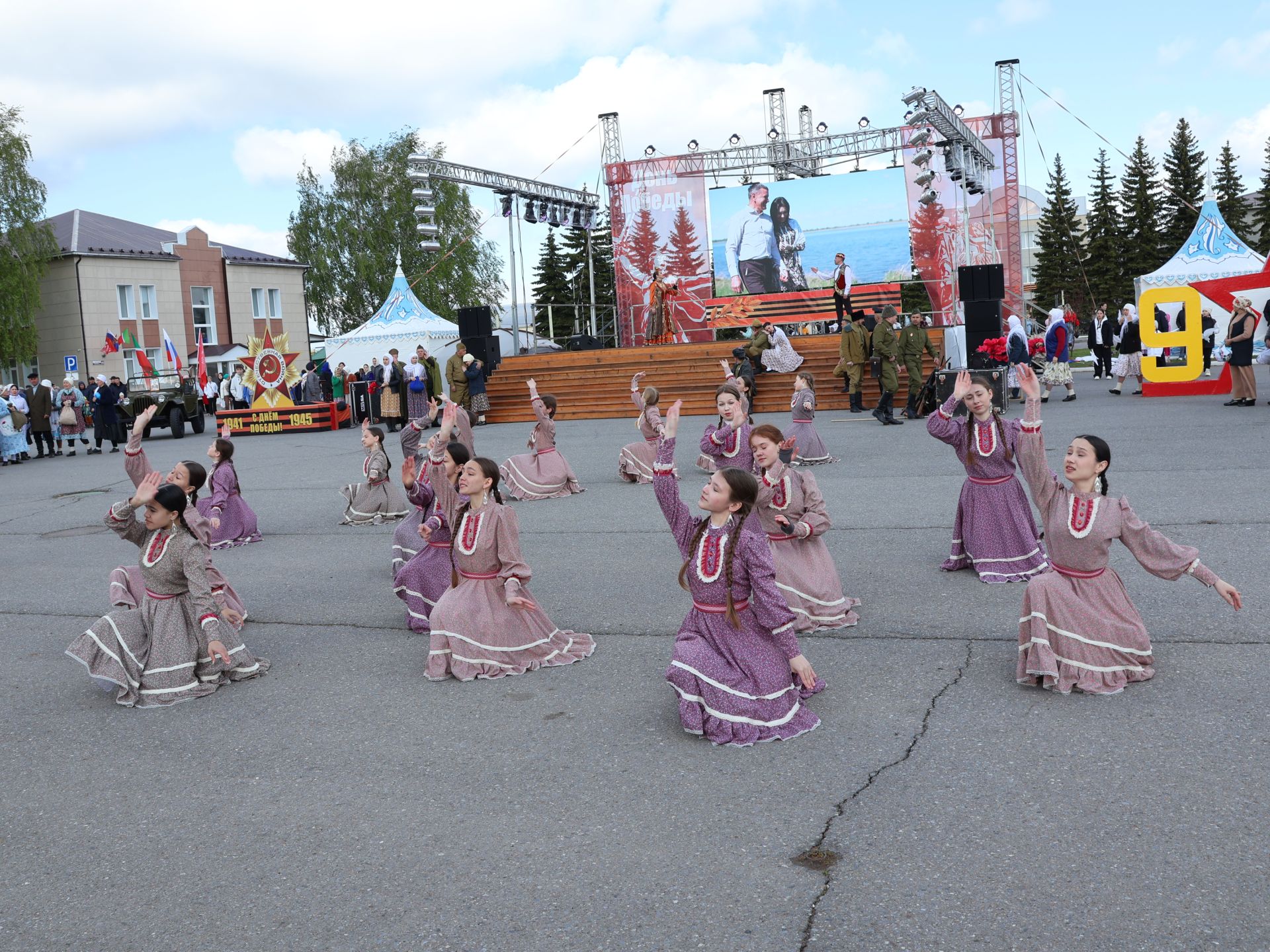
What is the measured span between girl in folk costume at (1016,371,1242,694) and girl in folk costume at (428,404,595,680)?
8.52ft

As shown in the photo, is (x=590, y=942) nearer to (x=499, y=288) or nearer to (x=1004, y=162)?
(x=1004, y=162)

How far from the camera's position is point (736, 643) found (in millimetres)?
5078

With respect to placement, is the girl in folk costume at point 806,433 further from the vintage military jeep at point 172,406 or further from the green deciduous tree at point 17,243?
the green deciduous tree at point 17,243

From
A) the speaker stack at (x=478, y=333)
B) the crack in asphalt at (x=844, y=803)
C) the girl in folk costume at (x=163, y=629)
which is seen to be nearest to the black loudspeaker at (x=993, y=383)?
the crack in asphalt at (x=844, y=803)

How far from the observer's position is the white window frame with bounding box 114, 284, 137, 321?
45.4 metres

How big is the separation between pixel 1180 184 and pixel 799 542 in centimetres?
5474

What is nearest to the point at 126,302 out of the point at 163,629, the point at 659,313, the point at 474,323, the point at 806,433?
the point at 474,323

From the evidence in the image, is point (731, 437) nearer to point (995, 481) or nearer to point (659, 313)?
point (995, 481)

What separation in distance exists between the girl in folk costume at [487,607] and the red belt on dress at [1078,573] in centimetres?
271

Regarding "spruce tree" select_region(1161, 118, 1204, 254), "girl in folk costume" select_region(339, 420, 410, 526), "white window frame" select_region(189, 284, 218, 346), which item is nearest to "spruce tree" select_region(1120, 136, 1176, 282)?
"spruce tree" select_region(1161, 118, 1204, 254)

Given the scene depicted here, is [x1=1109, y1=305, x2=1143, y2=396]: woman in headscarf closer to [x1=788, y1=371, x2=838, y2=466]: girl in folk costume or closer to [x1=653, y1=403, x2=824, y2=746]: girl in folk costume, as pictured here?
[x1=788, y1=371, x2=838, y2=466]: girl in folk costume

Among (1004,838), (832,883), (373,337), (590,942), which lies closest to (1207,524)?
(1004,838)

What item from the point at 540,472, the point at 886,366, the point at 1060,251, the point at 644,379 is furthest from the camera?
the point at 1060,251

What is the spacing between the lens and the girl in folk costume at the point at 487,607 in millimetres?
6230
